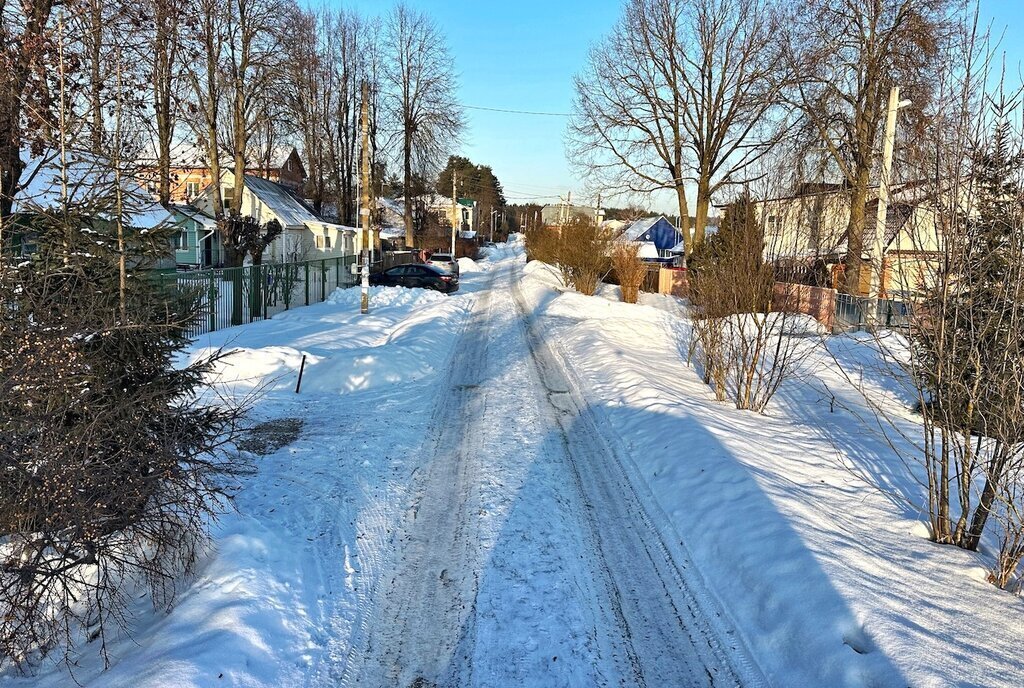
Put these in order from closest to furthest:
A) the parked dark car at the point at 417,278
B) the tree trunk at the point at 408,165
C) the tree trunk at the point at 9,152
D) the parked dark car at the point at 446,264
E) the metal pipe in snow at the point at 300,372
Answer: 1. the tree trunk at the point at 9,152
2. the metal pipe in snow at the point at 300,372
3. the parked dark car at the point at 417,278
4. the parked dark car at the point at 446,264
5. the tree trunk at the point at 408,165

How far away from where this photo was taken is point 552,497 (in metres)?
6.32

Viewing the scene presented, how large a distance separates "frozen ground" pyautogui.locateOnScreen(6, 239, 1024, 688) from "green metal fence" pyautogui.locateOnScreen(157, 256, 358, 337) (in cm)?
739

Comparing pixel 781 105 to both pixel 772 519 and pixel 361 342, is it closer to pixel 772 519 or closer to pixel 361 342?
pixel 361 342

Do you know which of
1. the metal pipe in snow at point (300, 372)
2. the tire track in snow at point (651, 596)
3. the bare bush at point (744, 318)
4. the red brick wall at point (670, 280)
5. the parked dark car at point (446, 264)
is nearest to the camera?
the tire track in snow at point (651, 596)

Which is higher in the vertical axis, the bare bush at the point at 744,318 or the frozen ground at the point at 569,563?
the bare bush at the point at 744,318

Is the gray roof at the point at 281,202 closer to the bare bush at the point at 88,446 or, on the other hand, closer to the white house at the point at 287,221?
the white house at the point at 287,221

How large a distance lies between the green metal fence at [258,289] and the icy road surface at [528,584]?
8775 mm

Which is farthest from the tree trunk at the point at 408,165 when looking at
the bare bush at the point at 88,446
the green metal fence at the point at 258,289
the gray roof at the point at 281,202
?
the bare bush at the point at 88,446

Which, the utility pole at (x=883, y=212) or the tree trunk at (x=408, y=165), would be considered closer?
the utility pole at (x=883, y=212)

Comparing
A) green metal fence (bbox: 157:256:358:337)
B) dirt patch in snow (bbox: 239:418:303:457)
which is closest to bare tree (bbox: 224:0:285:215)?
green metal fence (bbox: 157:256:358:337)

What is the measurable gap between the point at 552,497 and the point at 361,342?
1002 centimetres

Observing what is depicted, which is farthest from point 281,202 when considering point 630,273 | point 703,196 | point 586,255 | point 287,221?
point 703,196

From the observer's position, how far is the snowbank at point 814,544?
12.6ft

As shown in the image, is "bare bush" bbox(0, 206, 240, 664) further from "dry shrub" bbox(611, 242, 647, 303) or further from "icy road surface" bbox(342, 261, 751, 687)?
"dry shrub" bbox(611, 242, 647, 303)
